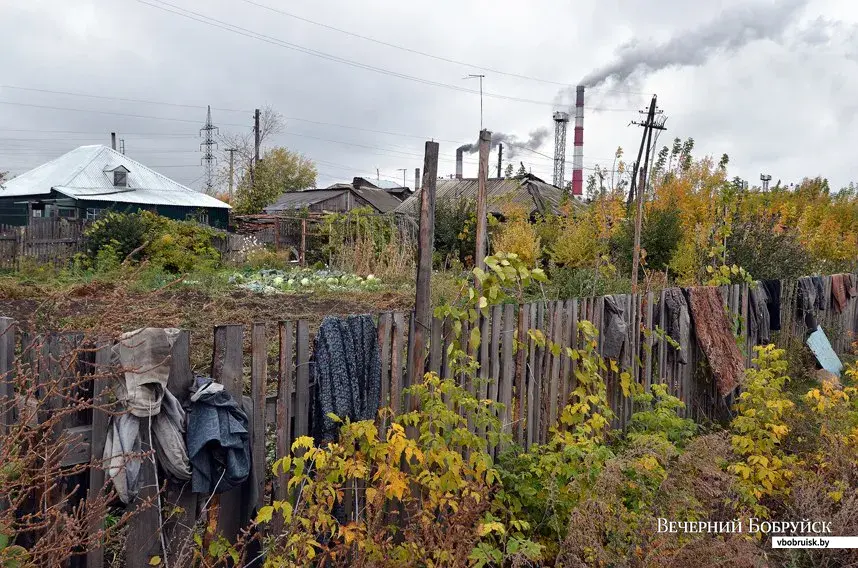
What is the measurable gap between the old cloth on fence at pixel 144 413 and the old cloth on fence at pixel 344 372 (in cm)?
69

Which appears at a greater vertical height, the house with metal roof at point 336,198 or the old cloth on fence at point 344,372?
the house with metal roof at point 336,198

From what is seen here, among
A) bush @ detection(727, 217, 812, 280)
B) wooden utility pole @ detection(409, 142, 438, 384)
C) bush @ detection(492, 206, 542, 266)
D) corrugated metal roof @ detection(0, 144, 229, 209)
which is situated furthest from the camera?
corrugated metal roof @ detection(0, 144, 229, 209)

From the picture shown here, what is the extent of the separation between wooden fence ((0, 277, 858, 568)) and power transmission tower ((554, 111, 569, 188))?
43841mm

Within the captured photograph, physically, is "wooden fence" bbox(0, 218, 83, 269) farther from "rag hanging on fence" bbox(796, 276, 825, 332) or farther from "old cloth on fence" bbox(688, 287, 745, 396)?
"rag hanging on fence" bbox(796, 276, 825, 332)

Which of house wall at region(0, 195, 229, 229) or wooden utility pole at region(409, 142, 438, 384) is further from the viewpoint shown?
house wall at region(0, 195, 229, 229)

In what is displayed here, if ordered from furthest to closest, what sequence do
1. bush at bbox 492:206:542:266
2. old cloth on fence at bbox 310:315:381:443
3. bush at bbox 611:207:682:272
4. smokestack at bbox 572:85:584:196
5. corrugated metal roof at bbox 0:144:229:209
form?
smokestack at bbox 572:85:584:196
corrugated metal roof at bbox 0:144:229:209
bush at bbox 611:207:682:272
bush at bbox 492:206:542:266
old cloth on fence at bbox 310:315:381:443

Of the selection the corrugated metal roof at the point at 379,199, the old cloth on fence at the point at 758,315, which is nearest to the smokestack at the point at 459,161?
the corrugated metal roof at the point at 379,199

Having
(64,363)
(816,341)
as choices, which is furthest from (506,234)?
(64,363)

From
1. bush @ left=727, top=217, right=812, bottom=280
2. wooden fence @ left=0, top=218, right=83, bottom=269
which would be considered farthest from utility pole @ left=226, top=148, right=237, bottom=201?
bush @ left=727, top=217, right=812, bottom=280

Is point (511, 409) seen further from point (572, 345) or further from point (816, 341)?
point (816, 341)

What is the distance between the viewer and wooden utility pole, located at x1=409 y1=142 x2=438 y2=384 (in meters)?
3.63

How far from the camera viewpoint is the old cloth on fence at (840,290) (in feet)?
31.7

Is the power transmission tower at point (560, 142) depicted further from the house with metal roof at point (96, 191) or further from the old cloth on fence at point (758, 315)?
the old cloth on fence at point (758, 315)

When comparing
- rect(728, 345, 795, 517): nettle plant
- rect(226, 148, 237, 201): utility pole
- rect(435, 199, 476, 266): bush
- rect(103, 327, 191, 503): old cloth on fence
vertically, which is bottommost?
rect(728, 345, 795, 517): nettle plant
